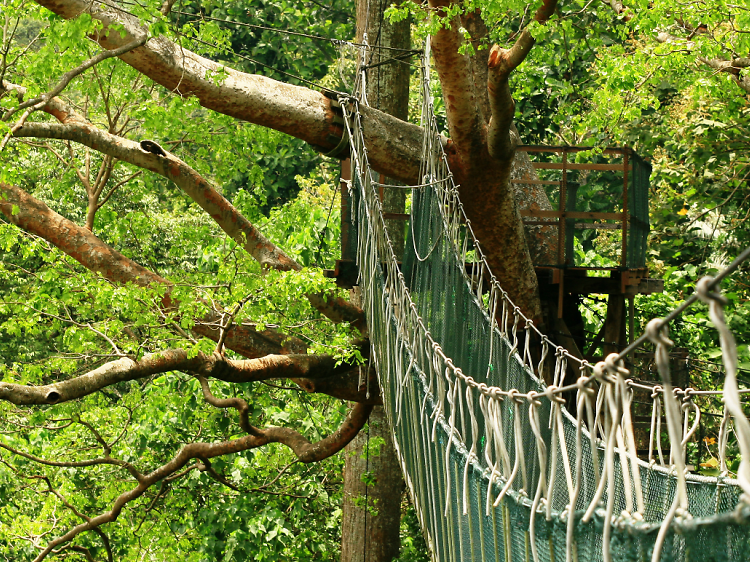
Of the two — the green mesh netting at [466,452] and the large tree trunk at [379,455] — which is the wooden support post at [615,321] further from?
the green mesh netting at [466,452]

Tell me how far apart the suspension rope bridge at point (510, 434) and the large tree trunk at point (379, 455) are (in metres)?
1.11

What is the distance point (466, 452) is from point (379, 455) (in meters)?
4.23

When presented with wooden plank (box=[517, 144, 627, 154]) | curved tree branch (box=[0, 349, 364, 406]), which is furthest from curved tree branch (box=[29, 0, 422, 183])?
curved tree branch (box=[0, 349, 364, 406])

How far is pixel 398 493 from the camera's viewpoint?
6.32 meters

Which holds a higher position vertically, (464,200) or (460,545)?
(464,200)

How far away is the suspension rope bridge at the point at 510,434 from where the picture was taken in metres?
1.06

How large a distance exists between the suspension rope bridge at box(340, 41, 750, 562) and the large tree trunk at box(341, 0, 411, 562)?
1.11 metres

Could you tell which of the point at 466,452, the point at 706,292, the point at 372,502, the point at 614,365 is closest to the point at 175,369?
the point at 466,452

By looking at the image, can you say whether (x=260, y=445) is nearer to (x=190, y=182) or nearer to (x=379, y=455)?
(x=379, y=455)

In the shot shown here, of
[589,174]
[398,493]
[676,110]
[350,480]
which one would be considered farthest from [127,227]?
[589,174]

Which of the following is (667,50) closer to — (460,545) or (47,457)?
(460,545)

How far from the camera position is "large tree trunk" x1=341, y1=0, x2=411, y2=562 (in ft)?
18.5

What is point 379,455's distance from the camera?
235 inches

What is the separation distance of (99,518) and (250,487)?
1.32 meters
